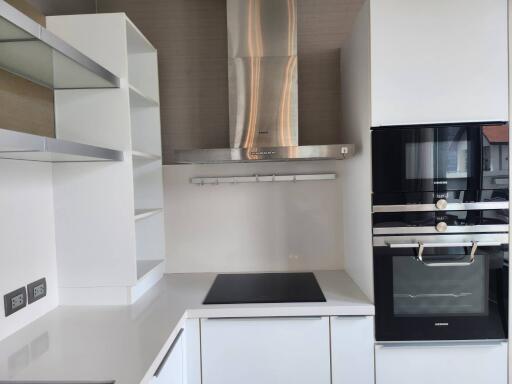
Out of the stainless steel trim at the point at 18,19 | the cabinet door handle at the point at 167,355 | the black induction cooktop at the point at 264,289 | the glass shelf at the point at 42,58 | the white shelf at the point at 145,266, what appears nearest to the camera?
the stainless steel trim at the point at 18,19

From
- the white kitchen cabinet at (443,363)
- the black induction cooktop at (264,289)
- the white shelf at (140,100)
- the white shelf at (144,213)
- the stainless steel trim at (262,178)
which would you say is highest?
the white shelf at (140,100)

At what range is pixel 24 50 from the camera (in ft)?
4.01

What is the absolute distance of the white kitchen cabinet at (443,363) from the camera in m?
1.71

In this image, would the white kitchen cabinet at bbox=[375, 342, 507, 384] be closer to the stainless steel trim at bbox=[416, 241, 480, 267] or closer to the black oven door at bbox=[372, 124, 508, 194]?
the stainless steel trim at bbox=[416, 241, 480, 267]

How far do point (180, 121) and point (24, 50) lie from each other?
47.5 inches

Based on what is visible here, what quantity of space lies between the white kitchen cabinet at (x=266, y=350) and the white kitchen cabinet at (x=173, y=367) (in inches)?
5.6

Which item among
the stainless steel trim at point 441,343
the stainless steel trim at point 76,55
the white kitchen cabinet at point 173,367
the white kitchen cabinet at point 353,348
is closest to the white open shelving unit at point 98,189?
the stainless steel trim at point 76,55

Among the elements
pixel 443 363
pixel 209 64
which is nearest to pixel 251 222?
pixel 209 64

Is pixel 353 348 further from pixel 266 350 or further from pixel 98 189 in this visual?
pixel 98 189

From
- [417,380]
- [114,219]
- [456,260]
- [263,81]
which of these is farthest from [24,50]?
[417,380]

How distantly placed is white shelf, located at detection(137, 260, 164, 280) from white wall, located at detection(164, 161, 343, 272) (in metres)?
0.15

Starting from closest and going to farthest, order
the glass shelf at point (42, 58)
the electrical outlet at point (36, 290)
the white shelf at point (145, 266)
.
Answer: the glass shelf at point (42, 58) < the electrical outlet at point (36, 290) < the white shelf at point (145, 266)

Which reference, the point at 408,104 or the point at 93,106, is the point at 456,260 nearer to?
the point at 408,104

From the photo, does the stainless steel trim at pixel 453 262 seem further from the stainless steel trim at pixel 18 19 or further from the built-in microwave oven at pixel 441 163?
the stainless steel trim at pixel 18 19
